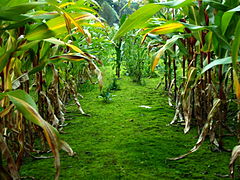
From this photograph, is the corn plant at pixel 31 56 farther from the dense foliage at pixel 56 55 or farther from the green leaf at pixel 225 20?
the green leaf at pixel 225 20

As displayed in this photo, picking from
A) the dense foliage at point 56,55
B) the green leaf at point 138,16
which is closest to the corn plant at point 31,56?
the dense foliage at point 56,55

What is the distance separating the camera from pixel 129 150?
110 cm

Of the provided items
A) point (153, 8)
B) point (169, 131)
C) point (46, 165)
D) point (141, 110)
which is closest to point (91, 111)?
point (141, 110)

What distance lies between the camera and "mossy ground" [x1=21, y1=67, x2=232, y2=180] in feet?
2.93

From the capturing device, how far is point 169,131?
1.36m

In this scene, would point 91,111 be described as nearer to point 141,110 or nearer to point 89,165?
point 141,110

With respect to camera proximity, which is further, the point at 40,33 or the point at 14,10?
the point at 40,33

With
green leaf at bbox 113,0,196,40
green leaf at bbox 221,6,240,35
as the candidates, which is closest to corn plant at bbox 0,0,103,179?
green leaf at bbox 113,0,196,40

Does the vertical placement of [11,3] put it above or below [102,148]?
above

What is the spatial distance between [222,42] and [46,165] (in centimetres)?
76

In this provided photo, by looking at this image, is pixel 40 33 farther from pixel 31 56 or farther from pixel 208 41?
pixel 208 41

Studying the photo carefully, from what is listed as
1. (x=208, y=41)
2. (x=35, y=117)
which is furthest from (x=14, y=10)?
(x=208, y=41)

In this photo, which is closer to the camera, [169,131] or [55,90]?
[55,90]

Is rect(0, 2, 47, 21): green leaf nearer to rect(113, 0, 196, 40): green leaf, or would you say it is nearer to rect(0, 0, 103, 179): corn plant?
rect(0, 0, 103, 179): corn plant
